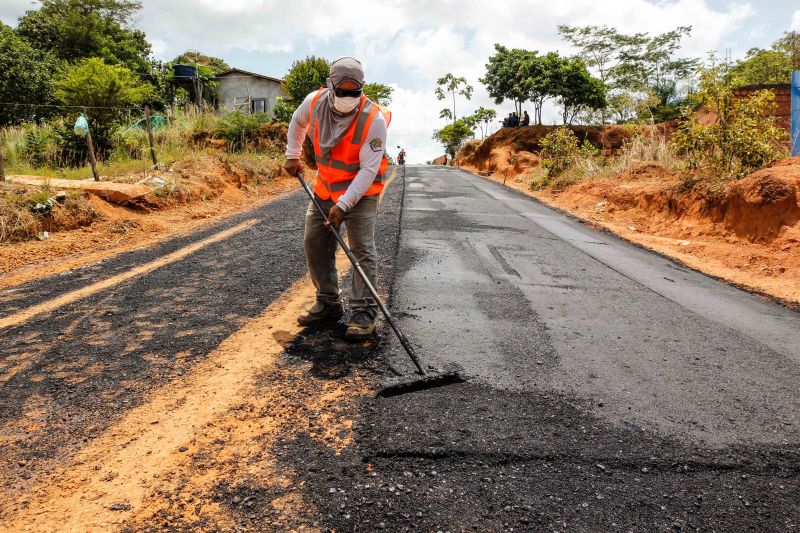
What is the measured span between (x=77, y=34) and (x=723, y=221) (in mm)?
31111

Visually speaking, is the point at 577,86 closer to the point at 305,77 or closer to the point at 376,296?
the point at 305,77

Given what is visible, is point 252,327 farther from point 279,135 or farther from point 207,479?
point 279,135

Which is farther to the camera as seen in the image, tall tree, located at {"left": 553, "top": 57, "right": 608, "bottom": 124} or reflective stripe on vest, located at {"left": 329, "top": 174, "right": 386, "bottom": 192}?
tall tree, located at {"left": 553, "top": 57, "right": 608, "bottom": 124}

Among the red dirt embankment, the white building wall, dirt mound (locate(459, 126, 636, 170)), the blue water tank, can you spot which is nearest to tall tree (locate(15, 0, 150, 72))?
the blue water tank

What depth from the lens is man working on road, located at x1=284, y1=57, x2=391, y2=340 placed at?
11.0ft

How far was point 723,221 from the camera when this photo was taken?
909 cm

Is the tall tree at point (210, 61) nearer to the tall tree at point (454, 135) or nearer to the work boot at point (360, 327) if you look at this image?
the tall tree at point (454, 135)

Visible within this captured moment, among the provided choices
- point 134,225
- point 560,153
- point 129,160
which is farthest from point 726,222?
point 129,160

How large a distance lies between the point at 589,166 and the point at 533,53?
16607mm

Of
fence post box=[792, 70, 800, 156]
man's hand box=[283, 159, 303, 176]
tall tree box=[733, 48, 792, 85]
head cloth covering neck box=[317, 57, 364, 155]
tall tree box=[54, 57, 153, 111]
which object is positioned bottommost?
man's hand box=[283, 159, 303, 176]

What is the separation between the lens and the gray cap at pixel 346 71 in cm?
321

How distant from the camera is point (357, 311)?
3.63 metres

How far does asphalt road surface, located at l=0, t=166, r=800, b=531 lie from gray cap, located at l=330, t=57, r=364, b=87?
1.71m

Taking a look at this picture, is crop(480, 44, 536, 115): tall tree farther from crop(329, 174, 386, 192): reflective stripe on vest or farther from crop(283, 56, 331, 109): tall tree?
crop(329, 174, 386, 192): reflective stripe on vest
